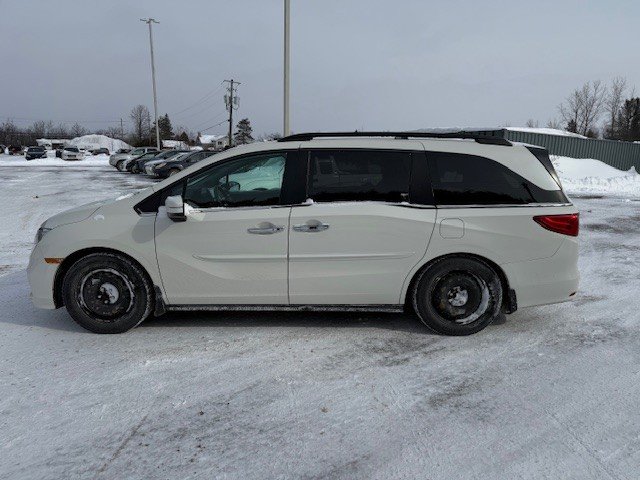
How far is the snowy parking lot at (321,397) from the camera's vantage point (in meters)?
2.62

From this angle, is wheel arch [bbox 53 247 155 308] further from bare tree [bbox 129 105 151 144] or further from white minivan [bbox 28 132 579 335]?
bare tree [bbox 129 105 151 144]

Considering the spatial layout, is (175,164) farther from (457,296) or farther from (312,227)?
(457,296)

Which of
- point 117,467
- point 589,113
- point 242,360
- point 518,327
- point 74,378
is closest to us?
point 117,467

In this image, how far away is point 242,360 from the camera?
385 cm

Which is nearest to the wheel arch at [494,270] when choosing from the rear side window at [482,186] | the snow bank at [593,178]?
the rear side window at [482,186]

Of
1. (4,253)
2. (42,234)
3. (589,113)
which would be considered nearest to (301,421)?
(42,234)

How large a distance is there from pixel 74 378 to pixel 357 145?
2887mm

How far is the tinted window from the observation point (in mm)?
4223

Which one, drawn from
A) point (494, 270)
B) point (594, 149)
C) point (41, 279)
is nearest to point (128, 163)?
point (594, 149)

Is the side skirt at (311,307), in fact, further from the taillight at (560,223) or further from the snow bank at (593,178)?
the snow bank at (593,178)

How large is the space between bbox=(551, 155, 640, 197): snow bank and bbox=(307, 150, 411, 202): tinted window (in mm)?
18489

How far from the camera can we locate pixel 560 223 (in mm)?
4199

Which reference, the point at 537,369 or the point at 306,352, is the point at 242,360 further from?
the point at 537,369

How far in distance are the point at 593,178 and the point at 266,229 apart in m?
23.0
